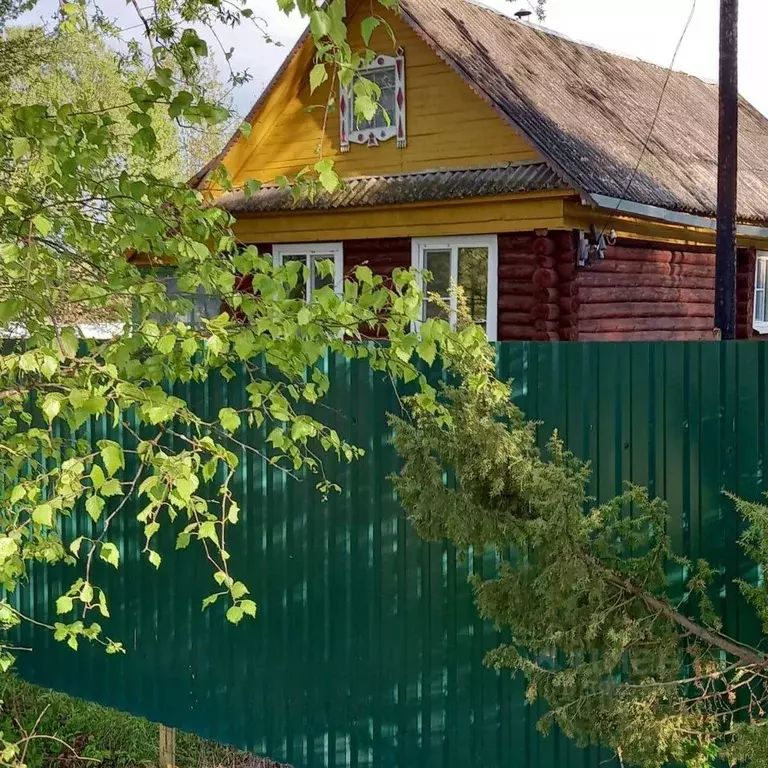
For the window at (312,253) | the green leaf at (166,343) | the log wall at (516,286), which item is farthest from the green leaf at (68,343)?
the window at (312,253)

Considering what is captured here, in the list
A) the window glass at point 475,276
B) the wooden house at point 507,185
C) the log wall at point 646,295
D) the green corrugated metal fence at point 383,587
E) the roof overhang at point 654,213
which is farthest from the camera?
the window glass at point 475,276

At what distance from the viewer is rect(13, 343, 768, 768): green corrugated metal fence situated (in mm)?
3635

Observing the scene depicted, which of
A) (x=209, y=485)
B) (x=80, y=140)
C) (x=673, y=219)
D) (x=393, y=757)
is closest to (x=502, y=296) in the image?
(x=673, y=219)

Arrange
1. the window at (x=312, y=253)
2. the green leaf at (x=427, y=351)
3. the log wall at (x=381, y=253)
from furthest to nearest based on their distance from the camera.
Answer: the window at (x=312, y=253) < the log wall at (x=381, y=253) < the green leaf at (x=427, y=351)

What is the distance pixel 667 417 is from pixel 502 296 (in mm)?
7467

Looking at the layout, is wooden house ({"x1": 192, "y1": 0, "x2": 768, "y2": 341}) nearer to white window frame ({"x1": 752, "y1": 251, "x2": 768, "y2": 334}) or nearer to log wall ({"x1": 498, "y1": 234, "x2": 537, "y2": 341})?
log wall ({"x1": 498, "y1": 234, "x2": 537, "y2": 341})

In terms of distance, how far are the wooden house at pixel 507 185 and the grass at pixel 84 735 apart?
628 cm

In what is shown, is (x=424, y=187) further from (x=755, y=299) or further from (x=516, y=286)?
(x=755, y=299)

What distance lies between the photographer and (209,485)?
5074mm

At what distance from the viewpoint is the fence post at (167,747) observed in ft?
17.8

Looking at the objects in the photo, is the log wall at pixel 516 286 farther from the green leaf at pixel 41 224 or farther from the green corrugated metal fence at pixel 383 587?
the green leaf at pixel 41 224

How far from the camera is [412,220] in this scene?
444 inches

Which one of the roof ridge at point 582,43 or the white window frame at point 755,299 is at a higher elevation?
the roof ridge at point 582,43

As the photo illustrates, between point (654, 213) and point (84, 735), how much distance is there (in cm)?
775
